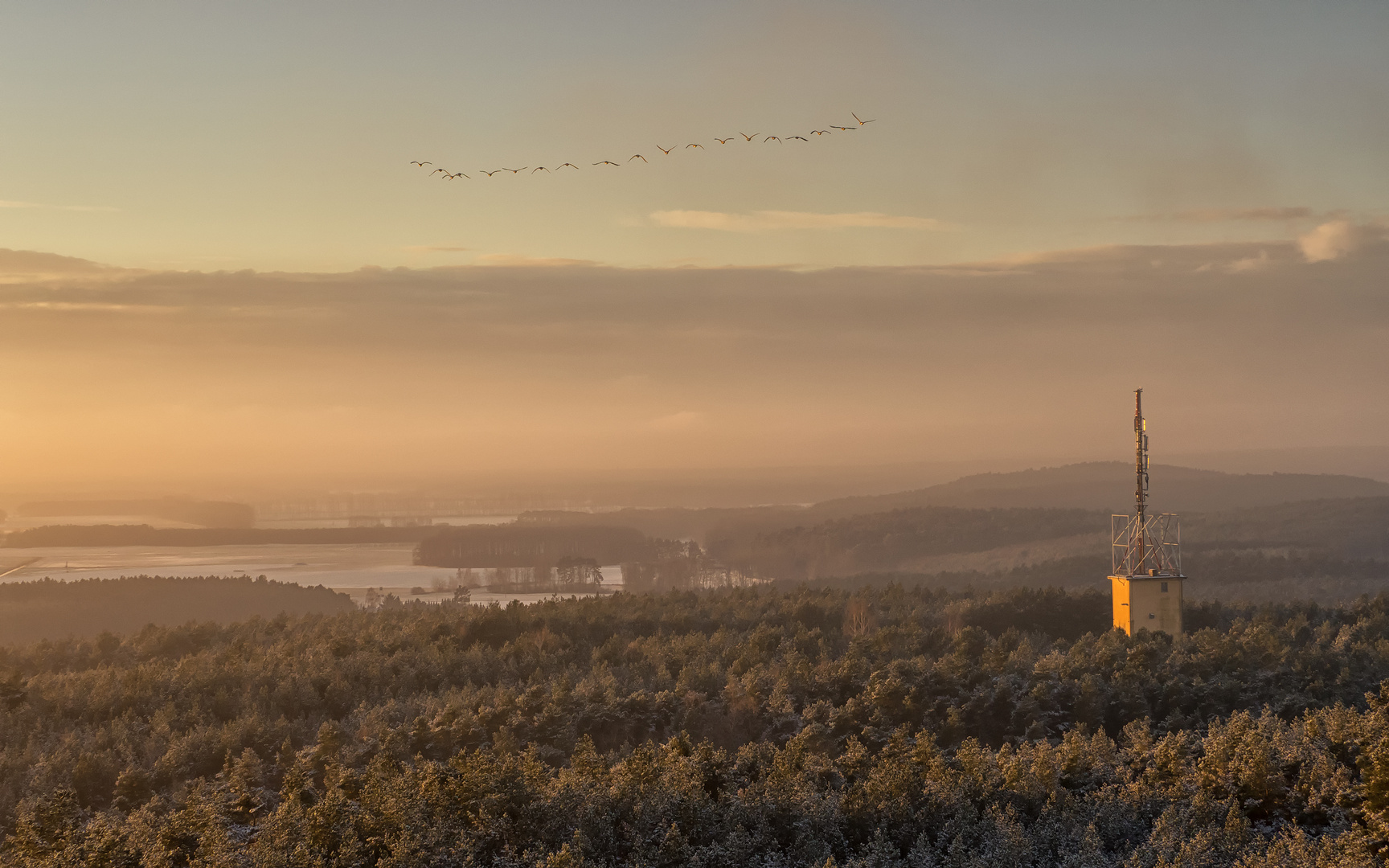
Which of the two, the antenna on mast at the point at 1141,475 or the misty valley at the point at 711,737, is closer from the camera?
the misty valley at the point at 711,737

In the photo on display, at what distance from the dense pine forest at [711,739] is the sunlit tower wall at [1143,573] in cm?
272

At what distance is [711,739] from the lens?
245ft

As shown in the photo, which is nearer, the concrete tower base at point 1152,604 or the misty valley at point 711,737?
the misty valley at point 711,737

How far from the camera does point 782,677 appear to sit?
81.4m

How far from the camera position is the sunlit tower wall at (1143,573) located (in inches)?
3435

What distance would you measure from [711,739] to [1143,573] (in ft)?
116

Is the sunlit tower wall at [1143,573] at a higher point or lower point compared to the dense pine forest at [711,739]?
higher

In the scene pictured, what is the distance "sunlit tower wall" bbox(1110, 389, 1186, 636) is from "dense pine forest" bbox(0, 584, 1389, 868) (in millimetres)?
2716

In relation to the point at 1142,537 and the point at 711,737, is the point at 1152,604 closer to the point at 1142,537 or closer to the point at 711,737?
the point at 1142,537

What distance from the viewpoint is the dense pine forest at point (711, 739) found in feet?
154

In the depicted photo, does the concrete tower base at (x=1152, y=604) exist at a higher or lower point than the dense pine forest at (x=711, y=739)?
higher

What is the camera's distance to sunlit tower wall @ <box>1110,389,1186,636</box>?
8725 cm

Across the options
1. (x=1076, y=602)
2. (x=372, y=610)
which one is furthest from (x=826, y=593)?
(x=372, y=610)

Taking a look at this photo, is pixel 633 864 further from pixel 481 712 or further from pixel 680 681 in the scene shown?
pixel 680 681
